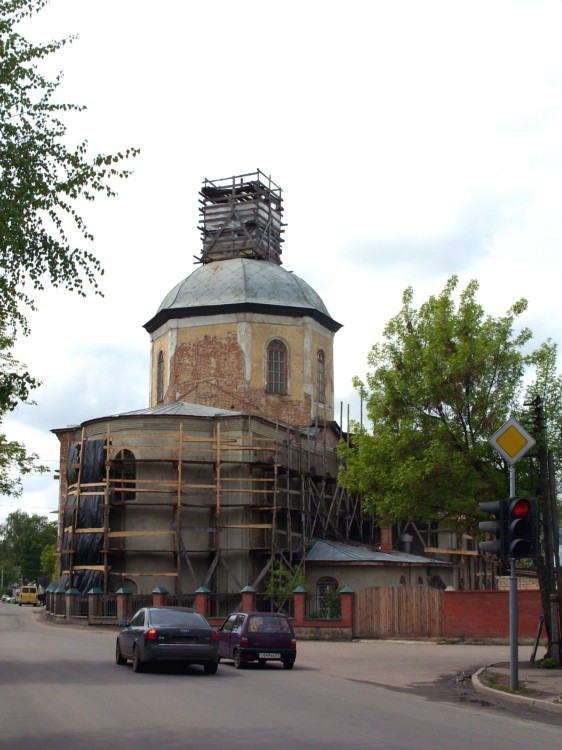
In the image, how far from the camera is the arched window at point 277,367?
4556cm

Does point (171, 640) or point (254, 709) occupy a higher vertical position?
point (171, 640)

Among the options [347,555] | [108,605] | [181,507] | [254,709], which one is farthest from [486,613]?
[254,709]

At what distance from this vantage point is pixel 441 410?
22.5 m

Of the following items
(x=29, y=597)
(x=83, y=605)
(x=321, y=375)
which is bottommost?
(x=29, y=597)

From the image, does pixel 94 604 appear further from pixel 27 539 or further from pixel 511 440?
pixel 27 539

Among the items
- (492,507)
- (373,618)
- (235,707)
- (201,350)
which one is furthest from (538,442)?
(201,350)

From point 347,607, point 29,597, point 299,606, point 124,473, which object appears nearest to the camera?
point 347,607

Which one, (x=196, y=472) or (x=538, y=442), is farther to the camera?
(x=196, y=472)

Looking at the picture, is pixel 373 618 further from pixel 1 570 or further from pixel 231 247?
pixel 1 570

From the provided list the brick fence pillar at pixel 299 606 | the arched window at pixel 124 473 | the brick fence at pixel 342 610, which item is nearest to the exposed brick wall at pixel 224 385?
the arched window at pixel 124 473

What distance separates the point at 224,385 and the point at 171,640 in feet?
92.5

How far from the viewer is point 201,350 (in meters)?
45.8

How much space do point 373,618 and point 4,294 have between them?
20.5 m

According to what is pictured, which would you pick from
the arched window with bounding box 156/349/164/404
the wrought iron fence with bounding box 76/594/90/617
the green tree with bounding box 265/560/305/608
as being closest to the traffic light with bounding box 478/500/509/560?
the green tree with bounding box 265/560/305/608
